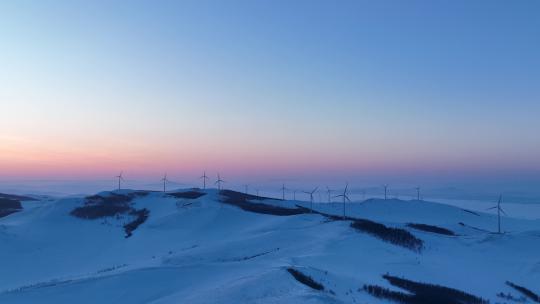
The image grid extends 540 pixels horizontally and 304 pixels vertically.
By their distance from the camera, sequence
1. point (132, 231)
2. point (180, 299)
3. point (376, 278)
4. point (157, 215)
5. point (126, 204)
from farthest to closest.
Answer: point (126, 204) < point (157, 215) < point (132, 231) < point (376, 278) < point (180, 299)

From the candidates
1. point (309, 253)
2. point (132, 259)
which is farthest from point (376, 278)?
point (132, 259)

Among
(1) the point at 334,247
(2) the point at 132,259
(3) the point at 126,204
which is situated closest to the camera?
(1) the point at 334,247

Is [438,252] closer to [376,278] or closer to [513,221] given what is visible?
[376,278]

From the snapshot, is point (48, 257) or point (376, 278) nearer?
point (376, 278)

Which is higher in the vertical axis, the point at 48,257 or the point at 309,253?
the point at 309,253

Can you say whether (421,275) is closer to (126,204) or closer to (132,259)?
(132,259)

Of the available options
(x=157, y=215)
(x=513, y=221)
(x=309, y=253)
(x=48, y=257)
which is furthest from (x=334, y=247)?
(x=513, y=221)
